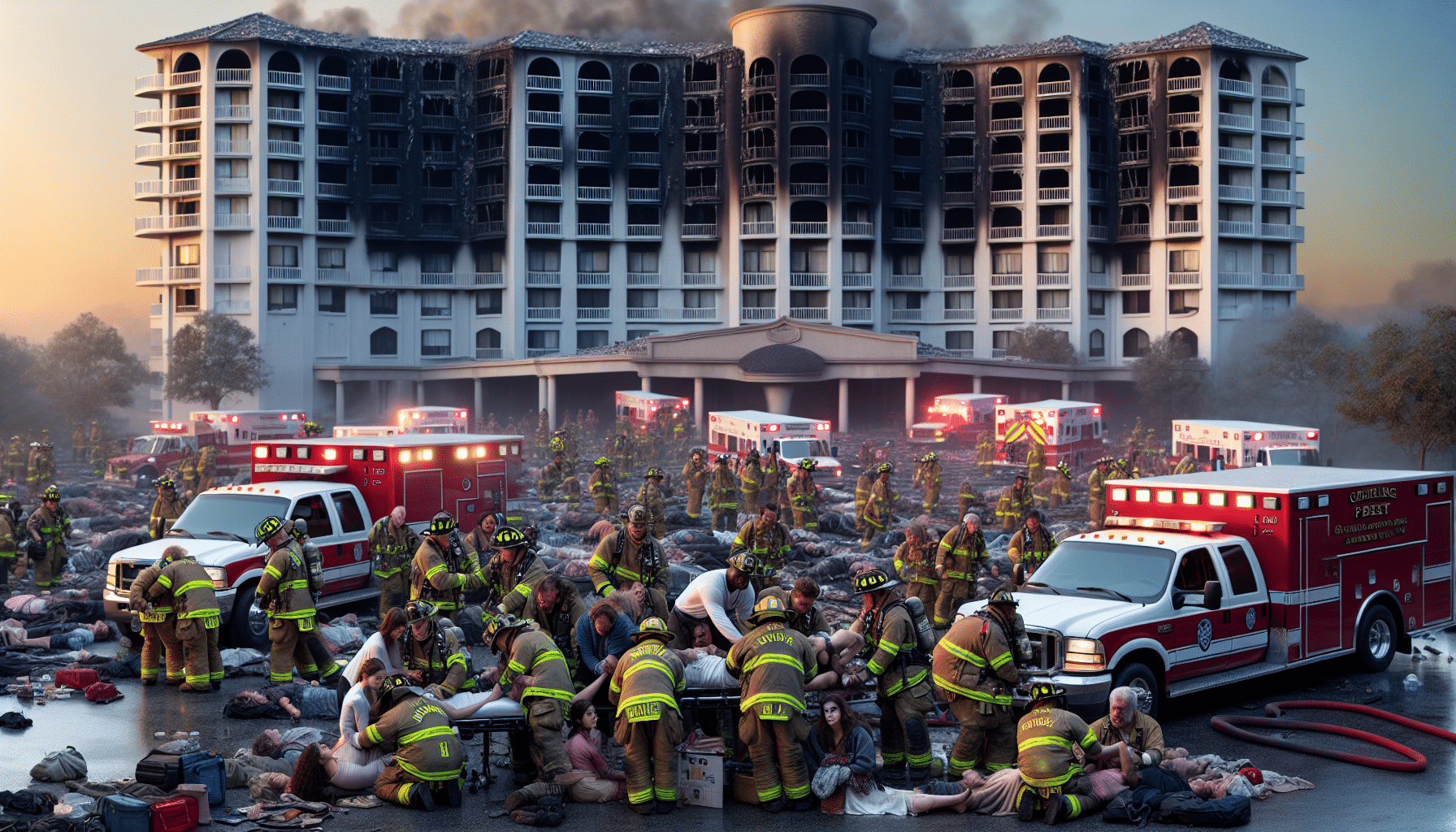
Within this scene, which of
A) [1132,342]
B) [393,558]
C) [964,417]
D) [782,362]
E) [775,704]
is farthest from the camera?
[1132,342]

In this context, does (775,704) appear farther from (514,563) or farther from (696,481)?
(696,481)

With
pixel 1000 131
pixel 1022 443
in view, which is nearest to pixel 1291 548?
pixel 1022 443

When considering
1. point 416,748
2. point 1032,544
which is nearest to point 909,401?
point 1032,544

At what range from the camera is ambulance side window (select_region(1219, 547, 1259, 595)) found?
13.2 m

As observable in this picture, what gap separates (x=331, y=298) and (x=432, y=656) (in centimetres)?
7437

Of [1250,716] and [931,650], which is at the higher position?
[931,650]

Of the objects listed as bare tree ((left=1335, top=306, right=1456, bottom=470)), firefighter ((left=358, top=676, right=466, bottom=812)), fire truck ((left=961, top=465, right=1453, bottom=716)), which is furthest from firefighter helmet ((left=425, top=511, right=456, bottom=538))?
bare tree ((left=1335, top=306, right=1456, bottom=470))

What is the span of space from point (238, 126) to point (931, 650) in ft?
251

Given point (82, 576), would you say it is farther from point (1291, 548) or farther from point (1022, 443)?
point (1022, 443)

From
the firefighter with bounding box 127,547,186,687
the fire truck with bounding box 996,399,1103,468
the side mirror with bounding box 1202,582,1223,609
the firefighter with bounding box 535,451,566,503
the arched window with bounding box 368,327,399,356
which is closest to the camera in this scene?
the side mirror with bounding box 1202,582,1223,609

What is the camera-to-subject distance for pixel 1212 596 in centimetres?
1219

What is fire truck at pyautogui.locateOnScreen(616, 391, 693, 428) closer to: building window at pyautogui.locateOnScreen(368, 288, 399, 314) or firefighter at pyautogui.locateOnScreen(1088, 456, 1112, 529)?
firefighter at pyautogui.locateOnScreen(1088, 456, 1112, 529)

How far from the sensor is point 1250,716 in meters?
12.9

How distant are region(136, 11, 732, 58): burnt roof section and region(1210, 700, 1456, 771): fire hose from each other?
7274 cm
